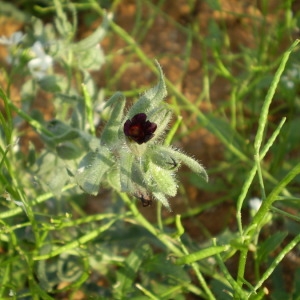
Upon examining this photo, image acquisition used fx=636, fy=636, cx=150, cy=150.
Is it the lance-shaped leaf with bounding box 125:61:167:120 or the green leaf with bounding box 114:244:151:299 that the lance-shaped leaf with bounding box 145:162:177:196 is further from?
the green leaf with bounding box 114:244:151:299

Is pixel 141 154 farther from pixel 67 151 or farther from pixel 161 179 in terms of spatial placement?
pixel 67 151

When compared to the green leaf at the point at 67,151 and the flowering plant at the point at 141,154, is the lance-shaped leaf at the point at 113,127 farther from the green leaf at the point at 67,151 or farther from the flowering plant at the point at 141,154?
the green leaf at the point at 67,151

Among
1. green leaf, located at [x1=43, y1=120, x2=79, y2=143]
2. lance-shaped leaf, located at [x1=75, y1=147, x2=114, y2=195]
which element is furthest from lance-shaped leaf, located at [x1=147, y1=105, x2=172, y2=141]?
green leaf, located at [x1=43, y1=120, x2=79, y2=143]

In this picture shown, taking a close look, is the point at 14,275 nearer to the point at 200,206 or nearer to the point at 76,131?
the point at 76,131

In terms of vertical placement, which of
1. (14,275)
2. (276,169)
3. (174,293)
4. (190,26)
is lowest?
(14,275)

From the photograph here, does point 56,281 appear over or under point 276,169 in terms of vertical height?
under

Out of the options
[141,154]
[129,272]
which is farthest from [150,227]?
[141,154]

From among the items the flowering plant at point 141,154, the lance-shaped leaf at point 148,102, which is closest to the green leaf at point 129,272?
the flowering plant at point 141,154

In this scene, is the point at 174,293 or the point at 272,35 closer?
the point at 174,293

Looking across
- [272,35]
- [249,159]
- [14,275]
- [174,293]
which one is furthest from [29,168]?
[272,35]
